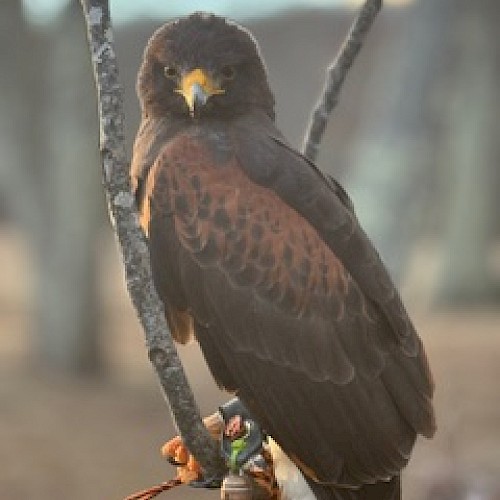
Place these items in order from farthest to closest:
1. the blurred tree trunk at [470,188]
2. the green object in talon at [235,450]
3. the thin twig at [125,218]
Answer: the blurred tree trunk at [470,188]
the green object in talon at [235,450]
the thin twig at [125,218]

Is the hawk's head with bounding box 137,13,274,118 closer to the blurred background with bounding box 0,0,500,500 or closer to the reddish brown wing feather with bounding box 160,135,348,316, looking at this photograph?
the reddish brown wing feather with bounding box 160,135,348,316

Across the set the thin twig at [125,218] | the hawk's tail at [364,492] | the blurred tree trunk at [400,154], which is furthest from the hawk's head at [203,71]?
the blurred tree trunk at [400,154]

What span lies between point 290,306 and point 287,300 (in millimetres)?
14

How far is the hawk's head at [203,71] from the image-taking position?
2.96 m

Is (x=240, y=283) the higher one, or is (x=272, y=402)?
(x=240, y=283)

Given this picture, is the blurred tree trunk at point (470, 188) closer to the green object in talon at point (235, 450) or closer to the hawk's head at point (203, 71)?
the hawk's head at point (203, 71)

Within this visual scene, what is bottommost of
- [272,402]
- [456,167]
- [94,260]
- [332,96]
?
[456,167]

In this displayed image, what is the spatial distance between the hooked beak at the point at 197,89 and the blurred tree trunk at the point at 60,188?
877 centimetres

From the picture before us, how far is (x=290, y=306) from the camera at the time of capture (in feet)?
9.33

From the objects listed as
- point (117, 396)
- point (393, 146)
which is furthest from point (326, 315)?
point (117, 396)

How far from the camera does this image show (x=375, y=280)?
2.85m

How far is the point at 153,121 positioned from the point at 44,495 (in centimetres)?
633

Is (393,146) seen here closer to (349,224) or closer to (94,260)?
(94,260)

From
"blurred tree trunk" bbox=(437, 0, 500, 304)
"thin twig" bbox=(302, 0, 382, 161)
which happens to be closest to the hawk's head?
"thin twig" bbox=(302, 0, 382, 161)
